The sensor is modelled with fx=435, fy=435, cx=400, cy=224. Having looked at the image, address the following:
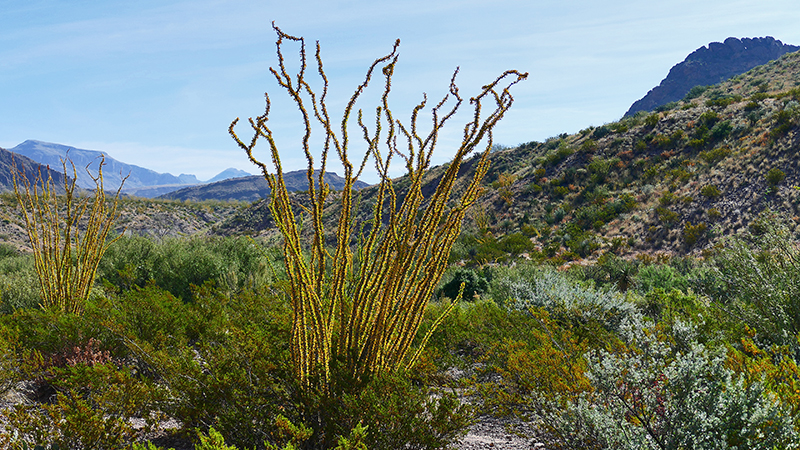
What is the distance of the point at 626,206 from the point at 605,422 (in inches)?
858

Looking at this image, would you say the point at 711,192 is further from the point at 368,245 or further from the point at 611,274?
the point at 368,245

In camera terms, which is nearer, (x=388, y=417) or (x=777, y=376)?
(x=388, y=417)

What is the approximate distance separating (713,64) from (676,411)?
11191 centimetres

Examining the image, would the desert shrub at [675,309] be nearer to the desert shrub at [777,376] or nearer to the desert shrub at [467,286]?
the desert shrub at [777,376]

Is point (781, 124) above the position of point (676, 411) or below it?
above

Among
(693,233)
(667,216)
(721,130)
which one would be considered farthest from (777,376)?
(721,130)

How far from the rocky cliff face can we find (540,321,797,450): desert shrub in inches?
3891

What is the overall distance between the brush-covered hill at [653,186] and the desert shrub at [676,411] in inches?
631

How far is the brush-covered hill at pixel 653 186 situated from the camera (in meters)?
18.1

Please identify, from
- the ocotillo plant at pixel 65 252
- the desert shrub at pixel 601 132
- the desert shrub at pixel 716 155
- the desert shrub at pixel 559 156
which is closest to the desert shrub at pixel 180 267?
the ocotillo plant at pixel 65 252

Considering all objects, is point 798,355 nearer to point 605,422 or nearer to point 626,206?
point 605,422

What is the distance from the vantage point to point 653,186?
22.2 meters

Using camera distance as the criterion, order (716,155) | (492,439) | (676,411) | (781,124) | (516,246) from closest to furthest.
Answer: (676,411)
(492,439)
(516,246)
(781,124)
(716,155)

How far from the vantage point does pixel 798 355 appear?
3256 mm
